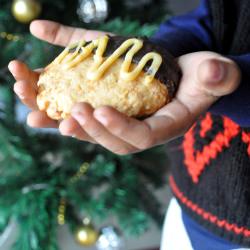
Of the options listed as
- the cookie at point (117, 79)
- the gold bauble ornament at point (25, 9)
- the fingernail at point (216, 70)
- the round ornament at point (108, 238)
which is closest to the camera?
the fingernail at point (216, 70)

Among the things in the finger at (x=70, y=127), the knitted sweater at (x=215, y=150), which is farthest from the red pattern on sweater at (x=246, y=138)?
the finger at (x=70, y=127)

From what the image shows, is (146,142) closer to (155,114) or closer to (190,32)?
(155,114)

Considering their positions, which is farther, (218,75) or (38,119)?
(38,119)

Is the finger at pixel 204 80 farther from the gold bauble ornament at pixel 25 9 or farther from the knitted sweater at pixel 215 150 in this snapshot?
the gold bauble ornament at pixel 25 9

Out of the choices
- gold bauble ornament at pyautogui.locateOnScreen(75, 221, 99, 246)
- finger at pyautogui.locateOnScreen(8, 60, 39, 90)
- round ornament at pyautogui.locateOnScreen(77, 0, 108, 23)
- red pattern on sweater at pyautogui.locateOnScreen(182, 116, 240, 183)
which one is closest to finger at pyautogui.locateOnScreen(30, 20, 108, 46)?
finger at pyautogui.locateOnScreen(8, 60, 39, 90)

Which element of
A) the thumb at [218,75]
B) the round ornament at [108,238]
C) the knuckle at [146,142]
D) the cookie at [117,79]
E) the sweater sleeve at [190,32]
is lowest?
the round ornament at [108,238]

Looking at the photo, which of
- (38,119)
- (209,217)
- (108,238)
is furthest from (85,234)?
(38,119)

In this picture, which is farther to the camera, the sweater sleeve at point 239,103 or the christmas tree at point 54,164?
the christmas tree at point 54,164
